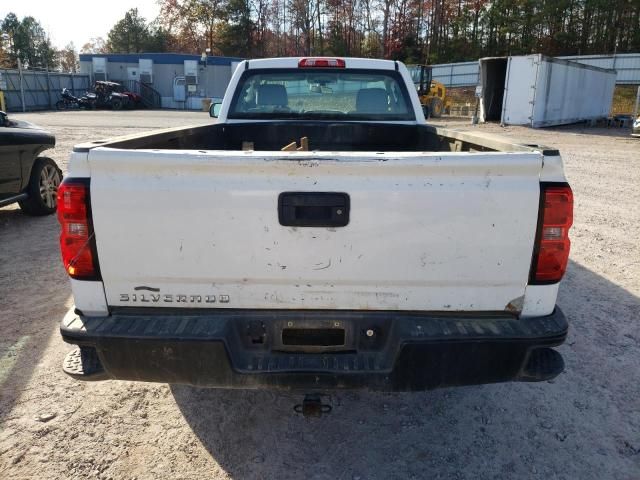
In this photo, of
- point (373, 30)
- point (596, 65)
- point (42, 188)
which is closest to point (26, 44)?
point (373, 30)

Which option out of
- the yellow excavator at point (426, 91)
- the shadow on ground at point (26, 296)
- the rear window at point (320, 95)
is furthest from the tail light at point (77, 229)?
the yellow excavator at point (426, 91)

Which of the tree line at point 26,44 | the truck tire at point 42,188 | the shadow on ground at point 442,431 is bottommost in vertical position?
the shadow on ground at point 442,431

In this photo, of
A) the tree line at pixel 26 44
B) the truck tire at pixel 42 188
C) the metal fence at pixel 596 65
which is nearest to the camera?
the truck tire at pixel 42 188

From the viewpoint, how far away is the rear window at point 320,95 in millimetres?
4781

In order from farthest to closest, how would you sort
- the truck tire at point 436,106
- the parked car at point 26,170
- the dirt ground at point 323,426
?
the truck tire at point 436,106, the parked car at point 26,170, the dirt ground at point 323,426

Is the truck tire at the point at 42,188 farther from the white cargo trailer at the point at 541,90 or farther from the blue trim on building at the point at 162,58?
the blue trim on building at the point at 162,58

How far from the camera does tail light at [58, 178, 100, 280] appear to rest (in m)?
2.20

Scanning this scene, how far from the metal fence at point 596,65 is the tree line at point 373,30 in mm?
9431

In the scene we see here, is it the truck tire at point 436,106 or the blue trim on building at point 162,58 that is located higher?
the blue trim on building at point 162,58

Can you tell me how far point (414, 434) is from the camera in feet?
9.34

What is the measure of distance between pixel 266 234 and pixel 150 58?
4810 cm

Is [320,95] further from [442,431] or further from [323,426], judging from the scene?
[442,431]

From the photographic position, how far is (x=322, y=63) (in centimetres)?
482

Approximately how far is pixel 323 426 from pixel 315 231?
1308 millimetres
